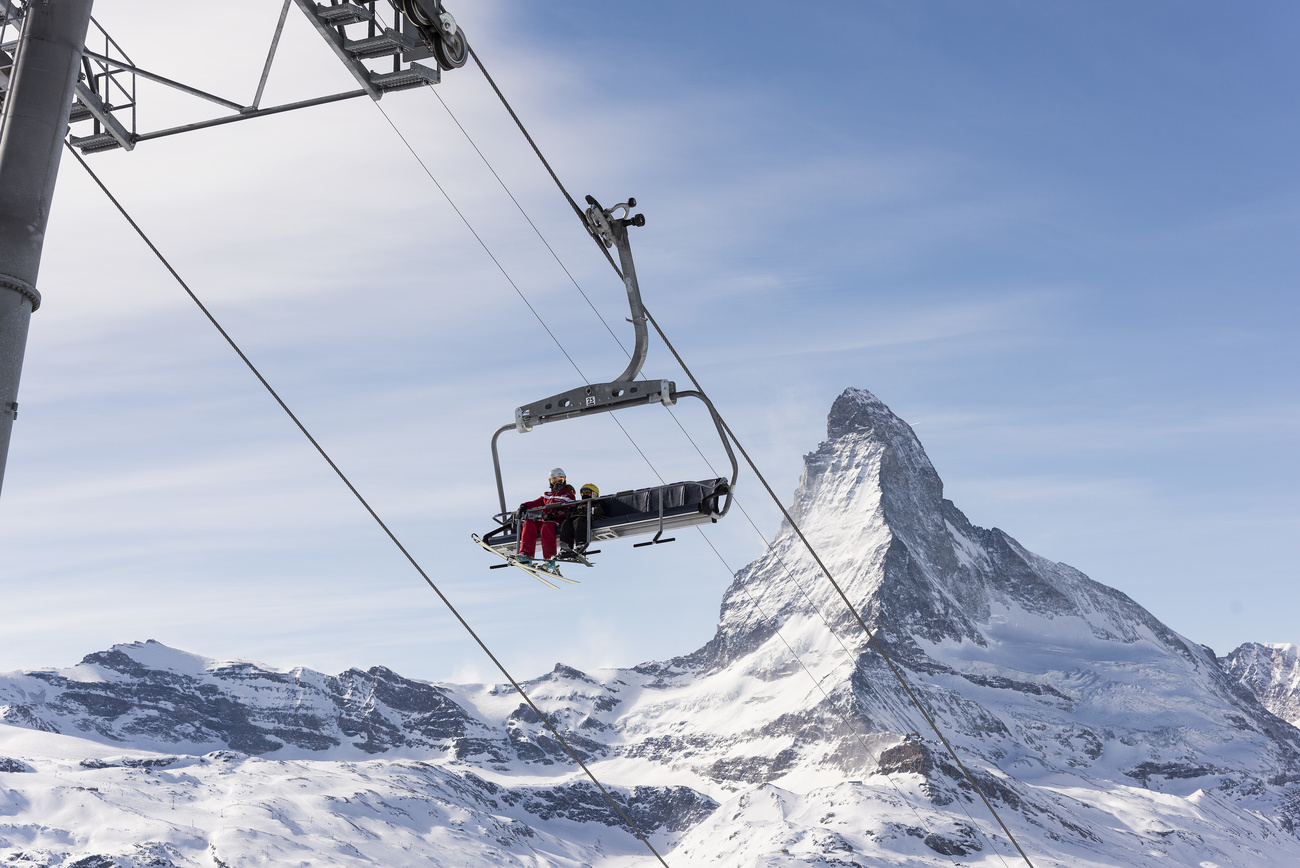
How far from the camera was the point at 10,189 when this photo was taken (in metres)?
8.57

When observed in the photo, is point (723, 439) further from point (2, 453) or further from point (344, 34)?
point (2, 453)

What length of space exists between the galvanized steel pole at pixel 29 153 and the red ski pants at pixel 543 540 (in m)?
10.4

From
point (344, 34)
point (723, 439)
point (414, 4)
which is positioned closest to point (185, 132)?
point (344, 34)

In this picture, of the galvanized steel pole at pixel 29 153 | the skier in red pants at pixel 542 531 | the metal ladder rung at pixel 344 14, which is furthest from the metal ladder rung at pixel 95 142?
the skier in red pants at pixel 542 531

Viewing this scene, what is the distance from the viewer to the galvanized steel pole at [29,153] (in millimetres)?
8438

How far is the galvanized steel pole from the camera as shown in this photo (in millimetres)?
8438

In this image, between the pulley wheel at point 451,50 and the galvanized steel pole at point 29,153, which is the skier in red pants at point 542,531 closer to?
the pulley wheel at point 451,50

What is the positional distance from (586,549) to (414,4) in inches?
364

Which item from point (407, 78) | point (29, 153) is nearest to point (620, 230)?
point (407, 78)

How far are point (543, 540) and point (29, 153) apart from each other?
1074 cm

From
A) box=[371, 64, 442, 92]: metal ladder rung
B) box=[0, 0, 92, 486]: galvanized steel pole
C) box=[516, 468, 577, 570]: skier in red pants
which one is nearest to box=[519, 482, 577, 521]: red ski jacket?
box=[516, 468, 577, 570]: skier in red pants

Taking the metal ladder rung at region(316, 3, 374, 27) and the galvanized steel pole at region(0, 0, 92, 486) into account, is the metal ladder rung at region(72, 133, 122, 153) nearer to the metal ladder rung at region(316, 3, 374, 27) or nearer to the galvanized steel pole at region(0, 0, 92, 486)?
the metal ladder rung at region(316, 3, 374, 27)

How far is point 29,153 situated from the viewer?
8680 mm

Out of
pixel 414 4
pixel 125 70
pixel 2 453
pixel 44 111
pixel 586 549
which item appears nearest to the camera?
pixel 2 453
